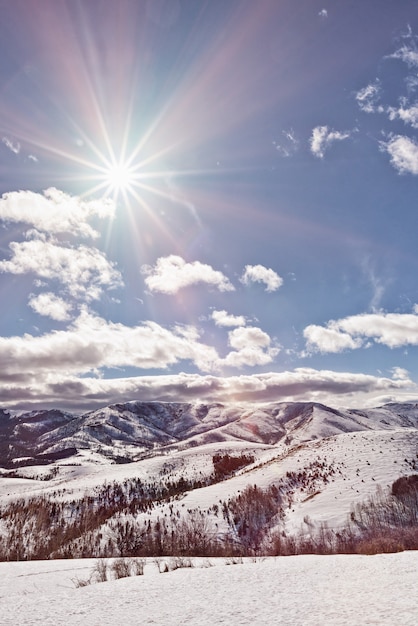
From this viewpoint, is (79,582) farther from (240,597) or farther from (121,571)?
(240,597)

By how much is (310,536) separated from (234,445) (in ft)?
335

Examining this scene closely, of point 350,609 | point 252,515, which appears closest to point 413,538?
point 252,515

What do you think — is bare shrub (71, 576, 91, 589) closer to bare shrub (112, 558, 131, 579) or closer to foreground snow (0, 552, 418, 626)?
foreground snow (0, 552, 418, 626)

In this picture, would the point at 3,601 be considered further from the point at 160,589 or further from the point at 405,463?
the point at 405,463

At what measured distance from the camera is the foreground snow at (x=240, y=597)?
5.10 meters

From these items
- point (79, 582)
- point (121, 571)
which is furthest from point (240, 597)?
point (121, 571)

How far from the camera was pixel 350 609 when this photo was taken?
5141 mm

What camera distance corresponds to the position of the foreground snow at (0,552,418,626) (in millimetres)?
5102

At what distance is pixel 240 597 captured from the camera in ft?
20.9

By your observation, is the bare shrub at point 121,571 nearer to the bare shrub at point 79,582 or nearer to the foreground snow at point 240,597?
the bare shrub at point 79,582

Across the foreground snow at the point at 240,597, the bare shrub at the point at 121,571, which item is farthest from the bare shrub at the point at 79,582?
the bare shrub at the point at 121,571

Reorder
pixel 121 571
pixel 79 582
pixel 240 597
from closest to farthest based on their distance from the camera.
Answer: pixel 240 597 → pixel 79 582 → pixel 121 571

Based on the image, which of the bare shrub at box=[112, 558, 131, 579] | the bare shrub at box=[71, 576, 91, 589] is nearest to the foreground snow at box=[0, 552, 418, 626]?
the bare shrub at box=[71, 576, 91, 589]

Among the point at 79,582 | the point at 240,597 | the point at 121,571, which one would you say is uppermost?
the point at 240,597
